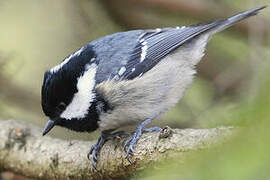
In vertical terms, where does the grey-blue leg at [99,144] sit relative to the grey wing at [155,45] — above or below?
below

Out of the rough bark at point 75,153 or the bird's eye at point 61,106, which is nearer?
the rough bark at point 75,153

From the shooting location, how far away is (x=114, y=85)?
204cm

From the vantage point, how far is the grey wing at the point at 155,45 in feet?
7.51

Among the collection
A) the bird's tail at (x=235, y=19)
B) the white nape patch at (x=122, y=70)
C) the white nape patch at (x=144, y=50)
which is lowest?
the white nape patch at (x=122, y=70)

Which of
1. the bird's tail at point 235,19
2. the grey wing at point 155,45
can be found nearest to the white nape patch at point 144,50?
the grey wing at point 155,45

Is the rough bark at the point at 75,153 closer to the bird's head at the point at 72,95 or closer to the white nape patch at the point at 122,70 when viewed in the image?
the bird's head at the point at 72,95

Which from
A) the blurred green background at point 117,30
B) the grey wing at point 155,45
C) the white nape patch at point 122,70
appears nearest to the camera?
the white nape patch at point 122,70

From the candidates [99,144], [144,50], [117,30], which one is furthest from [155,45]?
[117,30]

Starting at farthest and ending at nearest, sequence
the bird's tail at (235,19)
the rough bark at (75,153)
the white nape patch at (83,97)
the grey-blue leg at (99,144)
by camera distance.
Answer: the bird's tail at (235,19)
the white nape patch at (83,97)
the grey-blue leg at (99,144)
the rough bark at (75,153)

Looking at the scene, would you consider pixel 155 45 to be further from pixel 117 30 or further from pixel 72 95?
pixel 117 30

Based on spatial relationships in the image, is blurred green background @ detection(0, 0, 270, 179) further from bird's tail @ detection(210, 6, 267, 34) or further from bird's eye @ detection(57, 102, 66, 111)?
bird's eye @ detection(57, 102, 66, 111)

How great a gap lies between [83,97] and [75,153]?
1.01 ft

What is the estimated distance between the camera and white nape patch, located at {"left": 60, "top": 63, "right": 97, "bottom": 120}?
2.04 m

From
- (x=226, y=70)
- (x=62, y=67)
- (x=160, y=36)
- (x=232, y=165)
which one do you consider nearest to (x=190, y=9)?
(x=226, y=70)
